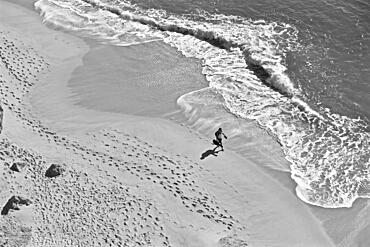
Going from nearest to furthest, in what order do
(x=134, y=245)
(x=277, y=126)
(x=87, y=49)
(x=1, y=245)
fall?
1. (x=1, y=245)
2. (x=134, y=245)
3. (x=277, y=126)
4. (x=87, y=49)

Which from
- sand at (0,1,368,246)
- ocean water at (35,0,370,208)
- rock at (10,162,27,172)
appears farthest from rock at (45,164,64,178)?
ocean water at (35,0,370,208)

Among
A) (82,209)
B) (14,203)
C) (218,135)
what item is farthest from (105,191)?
(218,135)

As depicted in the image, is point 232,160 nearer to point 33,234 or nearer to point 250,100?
point 250,100

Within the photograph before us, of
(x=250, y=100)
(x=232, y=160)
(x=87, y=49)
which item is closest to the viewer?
(x=232, y=160)

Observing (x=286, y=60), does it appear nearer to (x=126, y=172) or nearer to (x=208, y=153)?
(x=208, y=153)

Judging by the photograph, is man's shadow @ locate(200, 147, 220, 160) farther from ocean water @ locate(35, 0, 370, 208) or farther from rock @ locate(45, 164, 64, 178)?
rock @ locate(45, 164, 64, 178)

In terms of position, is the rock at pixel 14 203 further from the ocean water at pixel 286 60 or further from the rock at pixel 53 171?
the ocean water at pixel 286 60

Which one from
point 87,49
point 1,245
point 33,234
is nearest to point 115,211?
point 33,234
